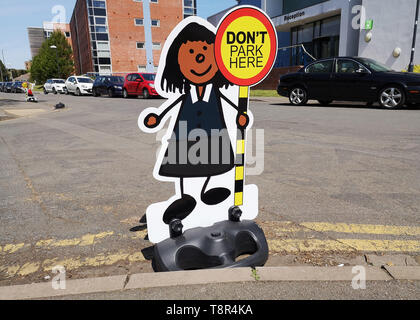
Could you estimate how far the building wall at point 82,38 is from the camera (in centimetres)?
5239

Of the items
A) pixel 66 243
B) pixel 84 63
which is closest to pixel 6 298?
pixel 66 243

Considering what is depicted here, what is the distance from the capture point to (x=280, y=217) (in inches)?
123

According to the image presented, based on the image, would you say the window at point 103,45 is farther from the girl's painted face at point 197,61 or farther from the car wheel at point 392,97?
the girl's painted face at point 197,61

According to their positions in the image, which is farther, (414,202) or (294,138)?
(294,138)

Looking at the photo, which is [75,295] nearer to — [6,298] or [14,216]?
→ [6,298]

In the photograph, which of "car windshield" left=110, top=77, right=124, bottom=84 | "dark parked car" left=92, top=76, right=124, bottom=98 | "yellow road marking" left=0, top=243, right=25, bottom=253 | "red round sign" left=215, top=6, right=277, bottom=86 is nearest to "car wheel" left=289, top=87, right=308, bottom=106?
"red round sign" left=215, top=6, right=277, bottom=86

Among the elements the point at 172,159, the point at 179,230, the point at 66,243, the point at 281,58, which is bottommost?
the point at 66,243

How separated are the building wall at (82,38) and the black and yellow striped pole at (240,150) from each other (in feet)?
180

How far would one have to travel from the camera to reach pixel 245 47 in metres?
2.31

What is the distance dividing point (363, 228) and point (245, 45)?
188 centimetres

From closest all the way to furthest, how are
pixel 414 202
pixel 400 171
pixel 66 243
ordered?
pixel 66 243, pixel 414 202, pixel 400 171

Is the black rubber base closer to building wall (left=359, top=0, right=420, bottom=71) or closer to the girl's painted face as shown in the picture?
the girl's painted face

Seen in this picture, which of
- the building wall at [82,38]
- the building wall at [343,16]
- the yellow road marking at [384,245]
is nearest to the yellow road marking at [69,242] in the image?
the yellow road marking at [384,245]
